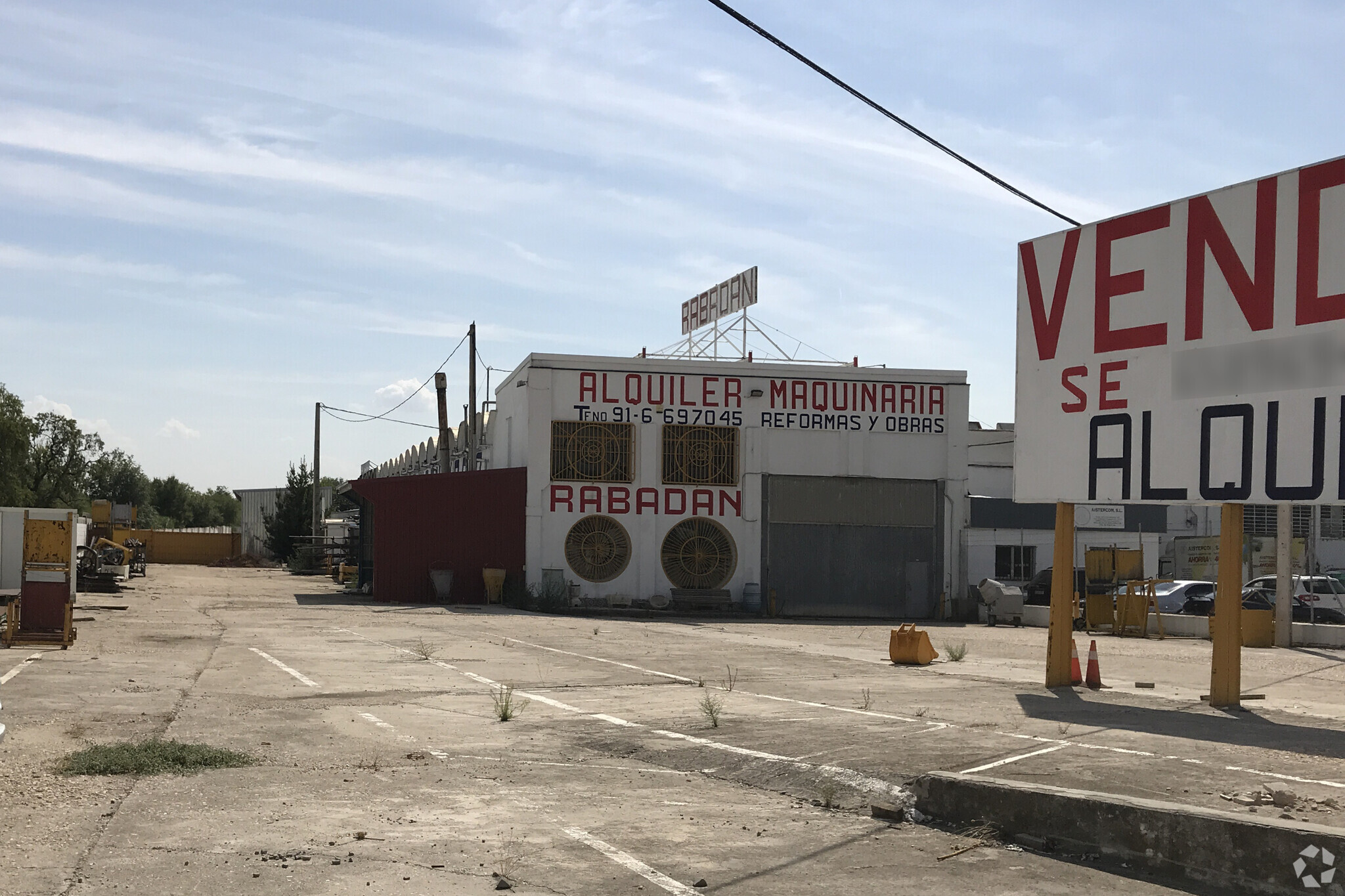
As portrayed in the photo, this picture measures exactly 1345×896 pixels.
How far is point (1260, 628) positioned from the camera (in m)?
25.0

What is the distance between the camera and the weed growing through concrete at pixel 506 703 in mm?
12578

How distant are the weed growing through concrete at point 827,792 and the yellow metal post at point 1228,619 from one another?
6.36 metres

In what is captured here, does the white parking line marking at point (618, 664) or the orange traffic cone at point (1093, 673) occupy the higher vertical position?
the orange traffic cone at point (1093, 673)

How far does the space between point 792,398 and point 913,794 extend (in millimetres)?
29563

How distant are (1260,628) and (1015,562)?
52.6ft

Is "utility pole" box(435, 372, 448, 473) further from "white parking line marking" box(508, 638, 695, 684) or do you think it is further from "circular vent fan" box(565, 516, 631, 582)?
"white parking line marking" box(508, 638, 695, 684)

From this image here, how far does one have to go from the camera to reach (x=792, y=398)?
37.9m

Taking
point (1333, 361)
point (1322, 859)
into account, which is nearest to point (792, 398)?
point (1333, 361)

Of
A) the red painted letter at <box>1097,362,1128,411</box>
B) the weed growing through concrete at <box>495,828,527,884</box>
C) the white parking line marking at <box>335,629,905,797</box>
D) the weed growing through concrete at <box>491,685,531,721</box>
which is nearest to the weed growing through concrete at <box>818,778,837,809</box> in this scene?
the white parking line marking at <box>335,629,905,797</box>

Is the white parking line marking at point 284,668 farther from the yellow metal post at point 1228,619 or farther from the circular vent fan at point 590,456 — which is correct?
the circular vent fan at point 590,456

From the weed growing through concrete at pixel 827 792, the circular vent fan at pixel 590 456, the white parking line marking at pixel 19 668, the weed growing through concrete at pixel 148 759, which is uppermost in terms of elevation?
the circular vent fan at pixel 590 456

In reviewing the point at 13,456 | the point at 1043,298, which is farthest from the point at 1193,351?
the point at 13,456

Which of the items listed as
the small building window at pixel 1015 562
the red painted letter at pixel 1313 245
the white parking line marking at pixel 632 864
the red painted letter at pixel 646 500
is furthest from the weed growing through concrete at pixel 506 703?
the small building window at pixel 1015 562

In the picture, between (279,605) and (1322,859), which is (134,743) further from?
(279,605)
